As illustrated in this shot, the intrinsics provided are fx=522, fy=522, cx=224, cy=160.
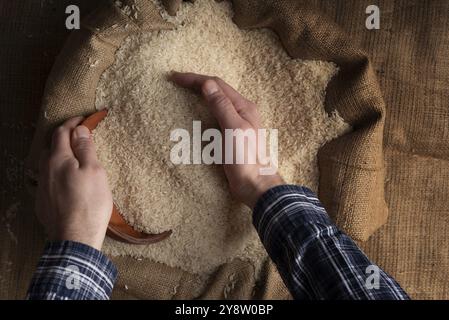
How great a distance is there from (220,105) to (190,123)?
0.07 m

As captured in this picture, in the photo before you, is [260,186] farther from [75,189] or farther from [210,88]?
[75,189]

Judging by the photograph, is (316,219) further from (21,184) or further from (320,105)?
(21,184)

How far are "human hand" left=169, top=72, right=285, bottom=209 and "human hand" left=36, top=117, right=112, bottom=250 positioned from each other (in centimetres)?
21

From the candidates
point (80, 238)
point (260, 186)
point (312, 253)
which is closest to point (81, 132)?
point (80, 238)

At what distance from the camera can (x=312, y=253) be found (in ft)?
2.81

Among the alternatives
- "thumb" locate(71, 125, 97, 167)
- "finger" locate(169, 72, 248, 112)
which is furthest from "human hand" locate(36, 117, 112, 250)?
"finger" locate(169, 72, 248, 112)

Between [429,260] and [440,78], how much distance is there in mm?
395

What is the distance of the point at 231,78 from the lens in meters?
1.01

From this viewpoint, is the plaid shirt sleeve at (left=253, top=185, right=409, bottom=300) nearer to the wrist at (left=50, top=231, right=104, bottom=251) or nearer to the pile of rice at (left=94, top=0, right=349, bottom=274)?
the pile of rice at (left=94, top=0, right=349, bottom=274)

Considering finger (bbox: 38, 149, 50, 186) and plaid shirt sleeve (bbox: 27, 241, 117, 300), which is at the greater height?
finger (bbox: 38, 149, 50, 186)

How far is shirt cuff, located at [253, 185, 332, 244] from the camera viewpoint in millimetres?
893

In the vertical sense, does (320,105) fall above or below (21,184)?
above

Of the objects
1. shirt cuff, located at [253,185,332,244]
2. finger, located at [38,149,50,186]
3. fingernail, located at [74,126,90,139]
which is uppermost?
fingernail, located at [74,126,90,139]
